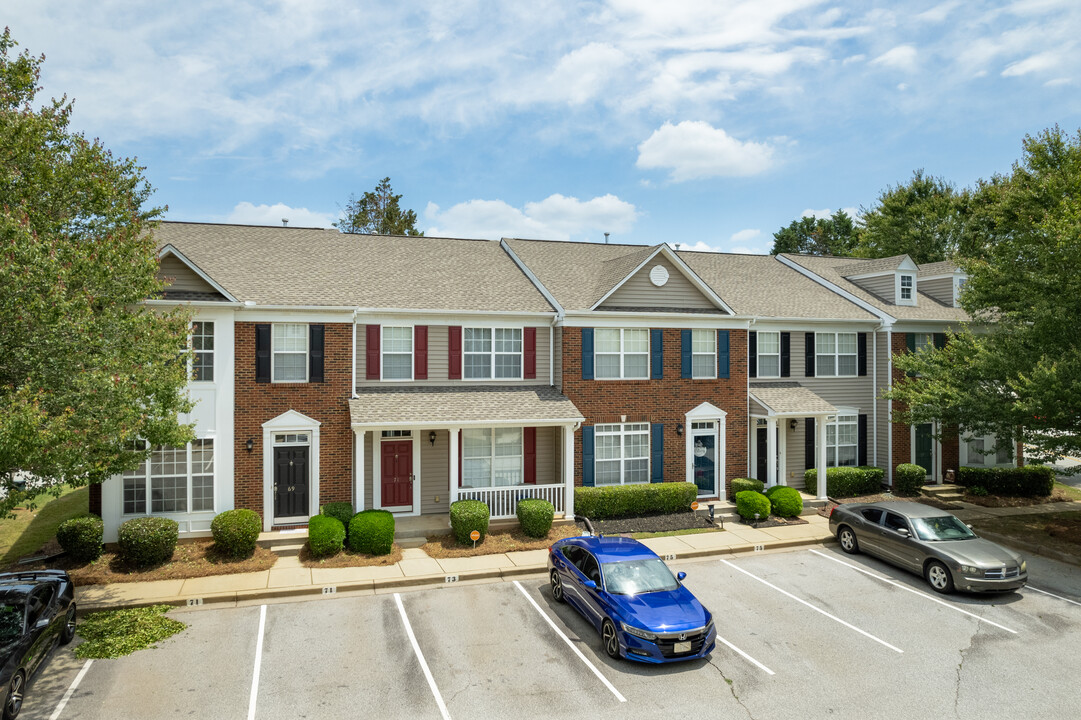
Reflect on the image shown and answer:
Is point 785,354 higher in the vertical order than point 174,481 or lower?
higher

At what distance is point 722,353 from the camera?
21.4 m

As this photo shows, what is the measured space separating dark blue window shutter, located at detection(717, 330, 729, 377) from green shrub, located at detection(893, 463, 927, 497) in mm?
7709

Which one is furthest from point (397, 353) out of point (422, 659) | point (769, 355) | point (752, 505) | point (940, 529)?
point (940, 529)

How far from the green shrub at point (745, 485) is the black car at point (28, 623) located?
17377mm

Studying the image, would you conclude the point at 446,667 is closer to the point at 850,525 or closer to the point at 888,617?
the point at 888,617

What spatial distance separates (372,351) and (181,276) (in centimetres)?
529

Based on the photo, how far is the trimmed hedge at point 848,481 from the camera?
2212 cm

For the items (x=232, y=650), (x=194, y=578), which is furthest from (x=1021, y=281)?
(x=194, y=578)

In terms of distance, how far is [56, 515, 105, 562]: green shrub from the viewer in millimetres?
14680

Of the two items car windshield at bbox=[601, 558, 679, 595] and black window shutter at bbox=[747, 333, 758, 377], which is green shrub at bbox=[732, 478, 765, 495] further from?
car windshield at bbox=[601, 558, 679, 595]

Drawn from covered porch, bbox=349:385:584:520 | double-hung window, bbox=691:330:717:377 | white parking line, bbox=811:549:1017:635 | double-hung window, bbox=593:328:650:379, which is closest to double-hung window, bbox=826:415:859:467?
double-hung window, bbox=691:330:717:377

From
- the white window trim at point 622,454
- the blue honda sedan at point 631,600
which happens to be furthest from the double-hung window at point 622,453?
the blue honda sedan at point 631,600

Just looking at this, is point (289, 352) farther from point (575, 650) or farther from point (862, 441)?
point (862, 441)

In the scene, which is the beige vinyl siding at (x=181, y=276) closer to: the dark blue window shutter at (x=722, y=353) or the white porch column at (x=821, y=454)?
the dark blue window shutter at (x=722, y=353)
